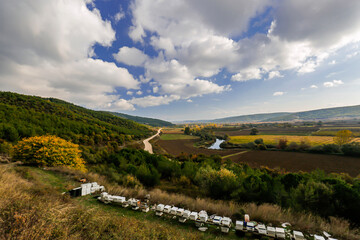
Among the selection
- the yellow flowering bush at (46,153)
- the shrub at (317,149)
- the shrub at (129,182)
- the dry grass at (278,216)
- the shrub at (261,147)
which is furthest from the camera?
the shrub at (261,147)

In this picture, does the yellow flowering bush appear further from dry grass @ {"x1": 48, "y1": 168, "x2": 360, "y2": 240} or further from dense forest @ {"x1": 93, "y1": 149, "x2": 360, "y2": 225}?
dry grass @ {"x1": 48, "y1": 168, "x2": 360, "y2": 240}

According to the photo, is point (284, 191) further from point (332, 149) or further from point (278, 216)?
point (332, 149)

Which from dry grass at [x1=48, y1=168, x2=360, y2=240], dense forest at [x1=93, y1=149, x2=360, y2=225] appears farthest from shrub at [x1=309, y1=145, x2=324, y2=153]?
dry grass at [x1=48, y1=168, x2=360, y2=240]

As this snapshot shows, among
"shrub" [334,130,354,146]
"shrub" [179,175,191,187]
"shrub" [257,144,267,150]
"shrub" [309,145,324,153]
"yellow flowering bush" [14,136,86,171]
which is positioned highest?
"yellow flowering bush" [14,136,86,171]

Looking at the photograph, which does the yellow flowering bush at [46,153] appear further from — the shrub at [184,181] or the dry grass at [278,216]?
the shrub at [184,181]

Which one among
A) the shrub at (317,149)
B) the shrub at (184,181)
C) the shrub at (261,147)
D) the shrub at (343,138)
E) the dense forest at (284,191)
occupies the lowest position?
the shrub at (261,147)

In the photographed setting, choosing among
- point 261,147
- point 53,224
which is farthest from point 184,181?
point 261,147

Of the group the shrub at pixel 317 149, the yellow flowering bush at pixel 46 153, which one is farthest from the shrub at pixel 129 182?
the shrub at pixel 317 149

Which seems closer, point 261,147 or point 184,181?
point 184,181

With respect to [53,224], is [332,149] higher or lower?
lower
